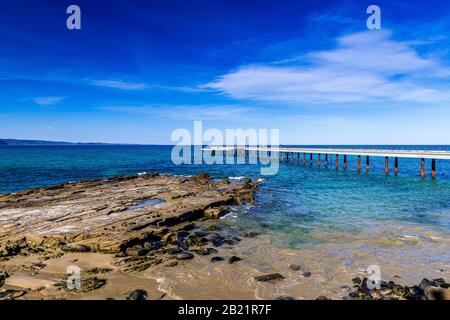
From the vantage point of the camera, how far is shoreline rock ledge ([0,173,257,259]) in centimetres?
1407

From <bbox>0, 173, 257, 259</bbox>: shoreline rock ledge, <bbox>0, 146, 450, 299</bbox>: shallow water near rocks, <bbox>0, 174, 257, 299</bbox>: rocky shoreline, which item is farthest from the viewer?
<bbox>0, 173, 257, 259</bbox>: shoreline rock ledge

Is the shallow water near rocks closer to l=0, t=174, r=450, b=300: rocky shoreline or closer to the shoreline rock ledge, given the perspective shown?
l=0, t=174, r=450, b=300: rocky shoreline

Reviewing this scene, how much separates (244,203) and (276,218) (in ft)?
17.9

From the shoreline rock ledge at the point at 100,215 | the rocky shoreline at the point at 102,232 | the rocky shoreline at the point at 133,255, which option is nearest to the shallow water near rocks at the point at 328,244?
the rocky shoreline at the point at 133,255

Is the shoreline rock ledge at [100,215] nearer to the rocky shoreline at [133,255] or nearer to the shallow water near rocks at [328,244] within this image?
the rocky shoreline at [133,255]

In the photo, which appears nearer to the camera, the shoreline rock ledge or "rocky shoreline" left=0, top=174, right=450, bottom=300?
"rocky shoreline" left=0, top=174, right=450, bottom=300

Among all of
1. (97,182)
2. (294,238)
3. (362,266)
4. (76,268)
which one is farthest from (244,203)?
(97,182)

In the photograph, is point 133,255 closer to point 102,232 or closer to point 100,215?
point 102,232

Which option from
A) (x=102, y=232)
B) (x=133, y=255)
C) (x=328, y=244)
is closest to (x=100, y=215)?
(x=102, y=232)

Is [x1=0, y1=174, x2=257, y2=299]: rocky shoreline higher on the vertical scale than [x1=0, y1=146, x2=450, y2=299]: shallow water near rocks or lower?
higher

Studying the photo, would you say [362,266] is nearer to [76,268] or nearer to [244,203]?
[76,268]

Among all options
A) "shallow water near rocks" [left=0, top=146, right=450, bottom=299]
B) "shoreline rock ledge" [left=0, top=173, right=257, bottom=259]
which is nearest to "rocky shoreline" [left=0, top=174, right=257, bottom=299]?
"shoreline rock ledge" [left=0, top=173, right=257, bottom=259]

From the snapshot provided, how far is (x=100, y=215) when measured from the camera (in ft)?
60.0

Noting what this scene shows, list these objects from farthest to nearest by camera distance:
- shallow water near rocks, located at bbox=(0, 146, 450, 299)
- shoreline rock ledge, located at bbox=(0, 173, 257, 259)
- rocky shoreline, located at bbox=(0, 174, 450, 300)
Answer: shoreline rock ledge, located at bbox=(0, 173, 257, 259) → shallow water near rocks, located at bbox=(0, 146, 450, 299) → rocky shoreline, located at bbox=(0, 174, 450, 300)
